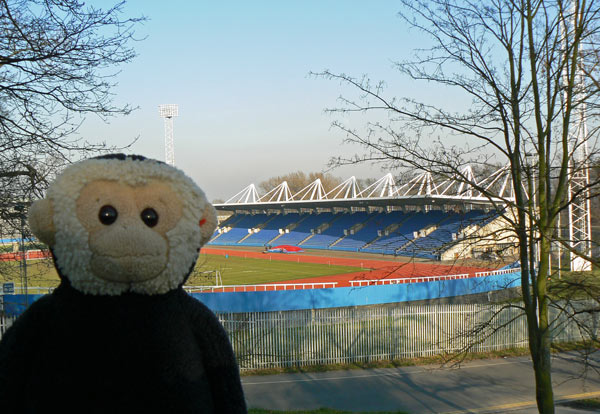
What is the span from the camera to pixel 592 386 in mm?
11750

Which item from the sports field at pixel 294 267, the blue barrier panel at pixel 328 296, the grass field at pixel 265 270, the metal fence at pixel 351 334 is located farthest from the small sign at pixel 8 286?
the grass field at pixel 265 270

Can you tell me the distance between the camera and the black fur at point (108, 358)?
1.79 m

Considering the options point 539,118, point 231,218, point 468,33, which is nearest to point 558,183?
point 539,118

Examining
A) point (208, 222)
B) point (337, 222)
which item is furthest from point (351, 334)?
point (337, 222)

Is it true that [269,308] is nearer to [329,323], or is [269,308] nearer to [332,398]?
[329,323]

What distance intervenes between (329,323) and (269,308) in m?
4.18

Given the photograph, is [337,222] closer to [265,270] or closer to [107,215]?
[265,270]

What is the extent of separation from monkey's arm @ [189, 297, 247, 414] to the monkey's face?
324 millimetres

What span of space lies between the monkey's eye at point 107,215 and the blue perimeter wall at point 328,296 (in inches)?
563

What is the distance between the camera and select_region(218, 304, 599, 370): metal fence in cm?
1315

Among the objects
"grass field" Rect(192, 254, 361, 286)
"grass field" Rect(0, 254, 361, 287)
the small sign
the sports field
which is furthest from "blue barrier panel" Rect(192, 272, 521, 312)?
"grass field" Rect(192, 254, 361, 286)

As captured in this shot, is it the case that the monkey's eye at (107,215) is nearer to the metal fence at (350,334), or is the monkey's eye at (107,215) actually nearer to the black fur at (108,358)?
the black fur at (108,358)

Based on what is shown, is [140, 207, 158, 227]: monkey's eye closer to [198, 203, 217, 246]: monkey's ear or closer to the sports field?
[198, 203, 217, 246]: monkey's ear

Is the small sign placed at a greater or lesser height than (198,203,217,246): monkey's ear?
lesser
